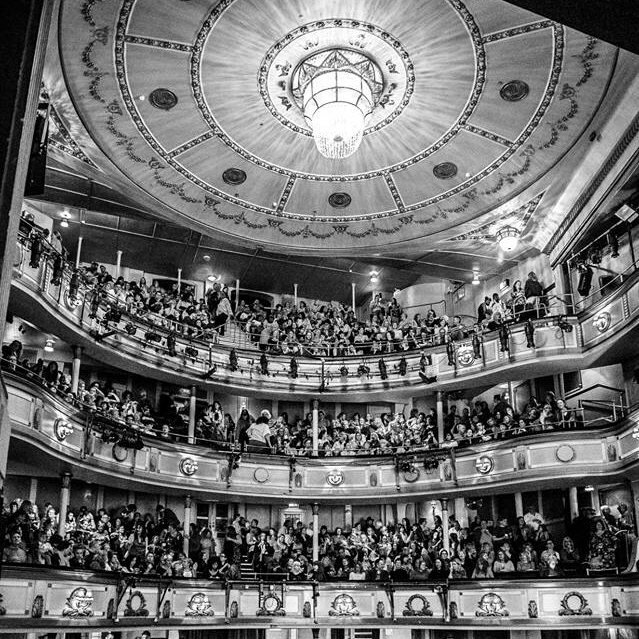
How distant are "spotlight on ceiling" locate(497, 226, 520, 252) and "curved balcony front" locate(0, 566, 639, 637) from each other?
8362 millimetres

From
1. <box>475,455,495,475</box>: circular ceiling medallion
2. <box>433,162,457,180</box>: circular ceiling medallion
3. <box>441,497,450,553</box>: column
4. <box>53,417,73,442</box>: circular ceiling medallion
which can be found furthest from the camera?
<box>441,497,450,553</box>: column

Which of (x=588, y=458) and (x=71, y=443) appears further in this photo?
(x=588, y=458)

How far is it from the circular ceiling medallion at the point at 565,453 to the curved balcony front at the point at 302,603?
2830 mm

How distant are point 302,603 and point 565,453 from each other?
24.4ft

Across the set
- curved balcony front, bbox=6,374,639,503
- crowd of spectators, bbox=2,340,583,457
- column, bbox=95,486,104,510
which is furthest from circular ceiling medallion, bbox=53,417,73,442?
column, bbox=95,486,104,510

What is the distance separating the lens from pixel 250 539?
20.6 metres

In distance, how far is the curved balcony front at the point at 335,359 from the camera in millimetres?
16859

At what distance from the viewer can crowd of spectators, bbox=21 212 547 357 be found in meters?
20.7

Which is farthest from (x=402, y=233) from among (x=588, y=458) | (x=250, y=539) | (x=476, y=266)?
(x=250, y=539)

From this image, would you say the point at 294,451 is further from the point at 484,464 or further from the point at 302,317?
the point at 484,464

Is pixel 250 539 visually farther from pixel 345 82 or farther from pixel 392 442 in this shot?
pixel 345 82

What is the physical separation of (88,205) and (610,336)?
44.7 ft

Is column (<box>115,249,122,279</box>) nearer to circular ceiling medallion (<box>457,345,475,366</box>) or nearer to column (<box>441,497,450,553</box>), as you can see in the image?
circular ceiling medallion (<box>457,345,475,366</box>)

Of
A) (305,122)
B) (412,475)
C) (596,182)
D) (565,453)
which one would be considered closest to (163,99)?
(305,122)
